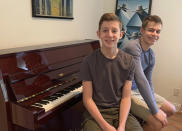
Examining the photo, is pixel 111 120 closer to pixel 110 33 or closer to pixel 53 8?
pixel 110 33

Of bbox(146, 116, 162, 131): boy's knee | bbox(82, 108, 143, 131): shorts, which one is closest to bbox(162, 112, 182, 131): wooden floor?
bbox(146, 116, 162, 131): boy's knee

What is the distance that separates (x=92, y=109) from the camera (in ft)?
4.30

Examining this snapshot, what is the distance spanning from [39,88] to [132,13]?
1986mm

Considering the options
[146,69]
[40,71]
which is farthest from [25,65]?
[146,69]

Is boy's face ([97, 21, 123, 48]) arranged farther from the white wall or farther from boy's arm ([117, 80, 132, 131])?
the white wall

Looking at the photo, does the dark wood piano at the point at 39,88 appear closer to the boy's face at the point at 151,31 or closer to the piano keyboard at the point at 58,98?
the piano keyboard at the point at 58,98

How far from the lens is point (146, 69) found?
178cm

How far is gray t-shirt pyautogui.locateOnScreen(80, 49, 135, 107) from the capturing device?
1360 millimetres

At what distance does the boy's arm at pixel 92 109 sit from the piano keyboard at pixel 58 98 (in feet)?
0.54

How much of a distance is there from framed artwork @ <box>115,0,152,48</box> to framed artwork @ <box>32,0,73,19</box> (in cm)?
98

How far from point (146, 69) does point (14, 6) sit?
1.30 metres

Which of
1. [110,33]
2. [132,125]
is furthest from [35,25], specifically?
[132,125]

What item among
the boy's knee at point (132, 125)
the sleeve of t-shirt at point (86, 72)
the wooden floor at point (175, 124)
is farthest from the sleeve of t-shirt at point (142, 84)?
the wooden floor at point (175, 124)

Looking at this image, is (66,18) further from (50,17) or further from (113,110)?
(113,110)
